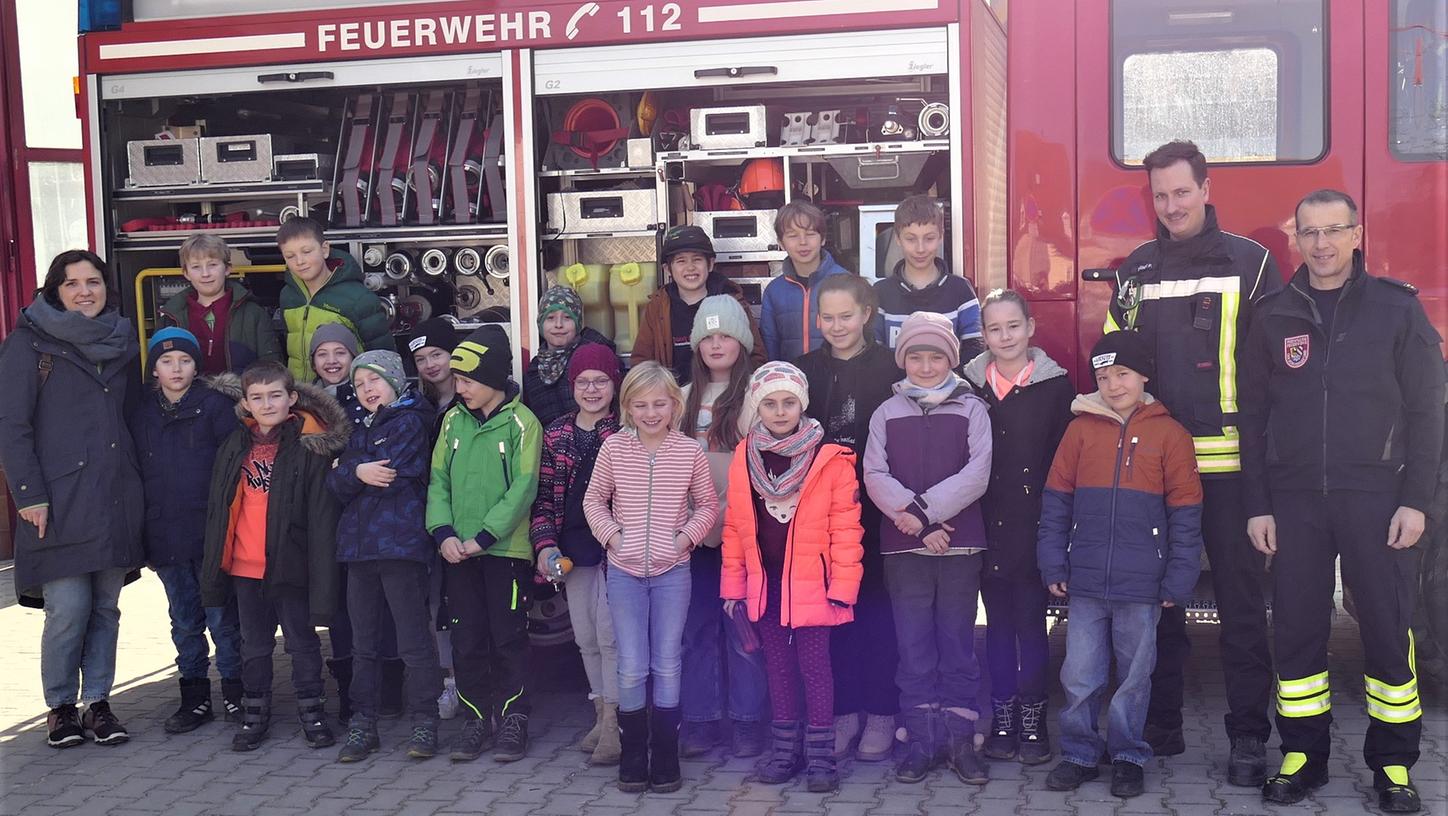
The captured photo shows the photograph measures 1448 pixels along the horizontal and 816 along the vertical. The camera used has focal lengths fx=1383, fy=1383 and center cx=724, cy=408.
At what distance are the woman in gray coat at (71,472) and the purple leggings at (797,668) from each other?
249 cm

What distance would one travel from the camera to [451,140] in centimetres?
597

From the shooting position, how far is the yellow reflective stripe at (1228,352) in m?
4.35

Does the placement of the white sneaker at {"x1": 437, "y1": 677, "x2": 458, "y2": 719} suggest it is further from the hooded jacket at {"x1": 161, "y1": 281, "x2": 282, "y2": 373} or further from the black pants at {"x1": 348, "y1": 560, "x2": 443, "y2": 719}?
the hooded jacket at {"x1": 161, "y1": 281, "x2": 282, "y2": 373}

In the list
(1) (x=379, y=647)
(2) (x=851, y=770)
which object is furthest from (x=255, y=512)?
(2) (x=851, y=770)

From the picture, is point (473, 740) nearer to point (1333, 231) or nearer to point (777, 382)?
point (777, 382)

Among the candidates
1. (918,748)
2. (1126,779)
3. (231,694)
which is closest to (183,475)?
(231,694)

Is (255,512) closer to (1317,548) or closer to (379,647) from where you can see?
(379,647)

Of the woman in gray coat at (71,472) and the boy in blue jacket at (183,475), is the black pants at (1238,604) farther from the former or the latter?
the woman in gray coat at (71,472)

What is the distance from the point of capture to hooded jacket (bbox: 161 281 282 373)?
556 cm

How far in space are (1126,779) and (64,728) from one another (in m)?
3.83

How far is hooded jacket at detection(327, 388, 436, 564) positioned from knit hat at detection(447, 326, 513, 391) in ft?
1.02

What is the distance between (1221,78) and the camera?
15.8 feet

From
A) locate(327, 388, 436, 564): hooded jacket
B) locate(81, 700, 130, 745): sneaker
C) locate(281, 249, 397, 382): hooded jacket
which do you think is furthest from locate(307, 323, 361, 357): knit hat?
locate(81, 700, 130, 745): sneaker

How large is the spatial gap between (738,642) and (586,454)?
0.84m
